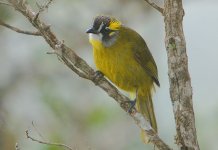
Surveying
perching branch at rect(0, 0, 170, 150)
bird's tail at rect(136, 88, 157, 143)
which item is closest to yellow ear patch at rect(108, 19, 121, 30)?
bird's tail at rect(136, 88, 157, 143)

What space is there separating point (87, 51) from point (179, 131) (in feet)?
11.9

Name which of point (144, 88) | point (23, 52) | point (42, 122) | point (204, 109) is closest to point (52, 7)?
point (23, 52)

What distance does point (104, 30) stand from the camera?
5.52 metres

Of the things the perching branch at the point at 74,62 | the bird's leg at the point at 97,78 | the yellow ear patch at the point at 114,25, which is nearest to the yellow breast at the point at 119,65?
the yellow ear patch at the point at 114,25

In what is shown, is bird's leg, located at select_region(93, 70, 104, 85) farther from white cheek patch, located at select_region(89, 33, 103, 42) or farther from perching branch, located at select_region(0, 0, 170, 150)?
white cheek patch, located at select_region(89, 33, 103, 42)

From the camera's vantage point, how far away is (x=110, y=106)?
23.7ft

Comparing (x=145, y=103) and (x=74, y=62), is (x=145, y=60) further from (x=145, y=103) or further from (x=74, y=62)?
(x=74, y=62)

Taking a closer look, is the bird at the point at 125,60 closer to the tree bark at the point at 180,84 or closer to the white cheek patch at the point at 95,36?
the white cheek patch at the point at 95,36

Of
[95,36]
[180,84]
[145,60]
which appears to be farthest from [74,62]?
[145,60]

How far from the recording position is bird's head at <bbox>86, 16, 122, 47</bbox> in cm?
546

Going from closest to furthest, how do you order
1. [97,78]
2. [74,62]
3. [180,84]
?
[180,84], [74,62], [97,78]

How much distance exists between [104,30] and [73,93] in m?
2.23

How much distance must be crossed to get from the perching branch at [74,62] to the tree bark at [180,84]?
0.14 m

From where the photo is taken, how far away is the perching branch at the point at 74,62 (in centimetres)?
446
